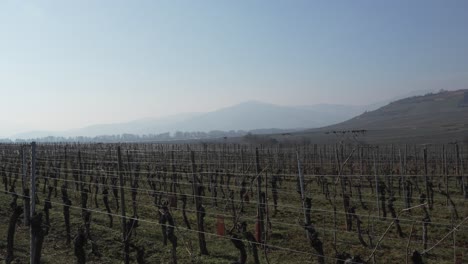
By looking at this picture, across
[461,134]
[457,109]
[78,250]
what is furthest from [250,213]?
[457,109]

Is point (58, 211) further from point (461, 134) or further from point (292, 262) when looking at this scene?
point (461, 134)

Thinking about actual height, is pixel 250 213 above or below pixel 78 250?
below

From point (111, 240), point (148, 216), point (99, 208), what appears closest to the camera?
point (111, 240)

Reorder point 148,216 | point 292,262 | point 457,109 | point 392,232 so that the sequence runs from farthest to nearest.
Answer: point 457,109 → point 148,216 → point 392,232 → point 292,262

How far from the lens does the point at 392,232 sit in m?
Result: 10.6

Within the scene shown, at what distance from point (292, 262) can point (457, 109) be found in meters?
A: 136

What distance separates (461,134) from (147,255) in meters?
72.9

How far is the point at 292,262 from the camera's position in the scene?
7887mm

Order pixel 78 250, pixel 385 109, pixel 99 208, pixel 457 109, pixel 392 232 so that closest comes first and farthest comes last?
pixel 78 250
pixel 392 232
pixel 99 208
pixel 457 109
pixel 385 109

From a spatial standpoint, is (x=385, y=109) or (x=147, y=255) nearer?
(x=147, y=255)

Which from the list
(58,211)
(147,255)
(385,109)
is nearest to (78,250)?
(147,255)

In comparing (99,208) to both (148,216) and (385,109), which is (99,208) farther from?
(385,109)

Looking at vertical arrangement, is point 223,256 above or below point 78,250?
below

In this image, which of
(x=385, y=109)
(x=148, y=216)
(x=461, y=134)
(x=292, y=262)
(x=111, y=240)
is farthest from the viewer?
(x=385, y=109)
